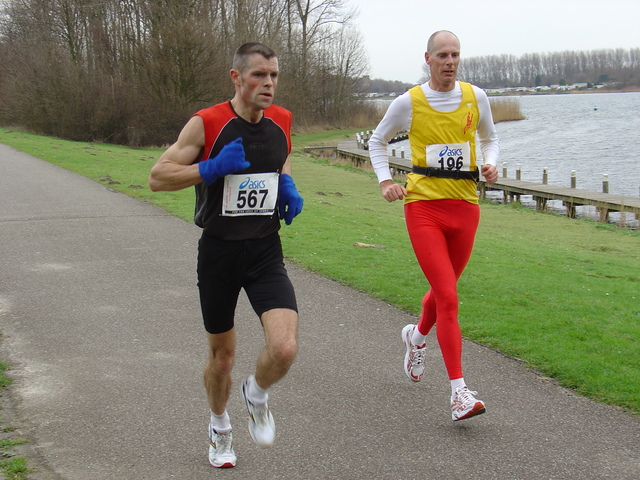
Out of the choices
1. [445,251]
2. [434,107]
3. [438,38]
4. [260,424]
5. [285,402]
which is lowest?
[285,402]

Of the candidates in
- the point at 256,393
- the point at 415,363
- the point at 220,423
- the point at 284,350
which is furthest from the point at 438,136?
the point at 220,423

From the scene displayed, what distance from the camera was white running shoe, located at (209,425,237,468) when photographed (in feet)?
12.3

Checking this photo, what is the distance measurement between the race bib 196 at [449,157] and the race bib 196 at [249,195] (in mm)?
1315

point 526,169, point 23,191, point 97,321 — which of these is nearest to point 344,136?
point 526,169

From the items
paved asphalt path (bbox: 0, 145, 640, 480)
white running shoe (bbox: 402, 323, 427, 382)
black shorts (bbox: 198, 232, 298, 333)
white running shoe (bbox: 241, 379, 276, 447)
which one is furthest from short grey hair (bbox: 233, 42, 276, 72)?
white running shoe (bbox: 402, 323, 427, 382)

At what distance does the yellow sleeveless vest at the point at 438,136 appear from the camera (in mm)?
4633

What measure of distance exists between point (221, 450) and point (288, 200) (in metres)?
1.32

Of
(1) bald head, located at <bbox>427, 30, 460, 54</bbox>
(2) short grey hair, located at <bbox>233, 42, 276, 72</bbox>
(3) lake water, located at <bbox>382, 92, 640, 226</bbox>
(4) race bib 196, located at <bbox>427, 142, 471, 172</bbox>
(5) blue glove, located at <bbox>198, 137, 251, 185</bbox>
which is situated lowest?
(3) lake water, located at <bbox>382, 92, 640, 226</bbox>

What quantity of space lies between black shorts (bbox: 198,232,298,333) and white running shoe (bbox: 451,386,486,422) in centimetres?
118

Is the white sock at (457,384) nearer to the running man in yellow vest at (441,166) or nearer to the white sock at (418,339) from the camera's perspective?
the running man in yellow vest at (441,166)

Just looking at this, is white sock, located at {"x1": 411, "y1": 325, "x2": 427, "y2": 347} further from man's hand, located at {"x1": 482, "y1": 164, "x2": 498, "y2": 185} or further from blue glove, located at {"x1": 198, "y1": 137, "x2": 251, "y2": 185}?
blue glove, located at {"x1": 198, "y1": 137, "x2": 251, "y2": 185}

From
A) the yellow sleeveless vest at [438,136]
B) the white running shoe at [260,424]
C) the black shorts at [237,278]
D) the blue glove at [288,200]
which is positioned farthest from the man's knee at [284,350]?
the yellow sleeveless vest at [438,136]

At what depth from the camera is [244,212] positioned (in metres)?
3.68

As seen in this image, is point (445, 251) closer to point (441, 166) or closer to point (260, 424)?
point (441, 166)
